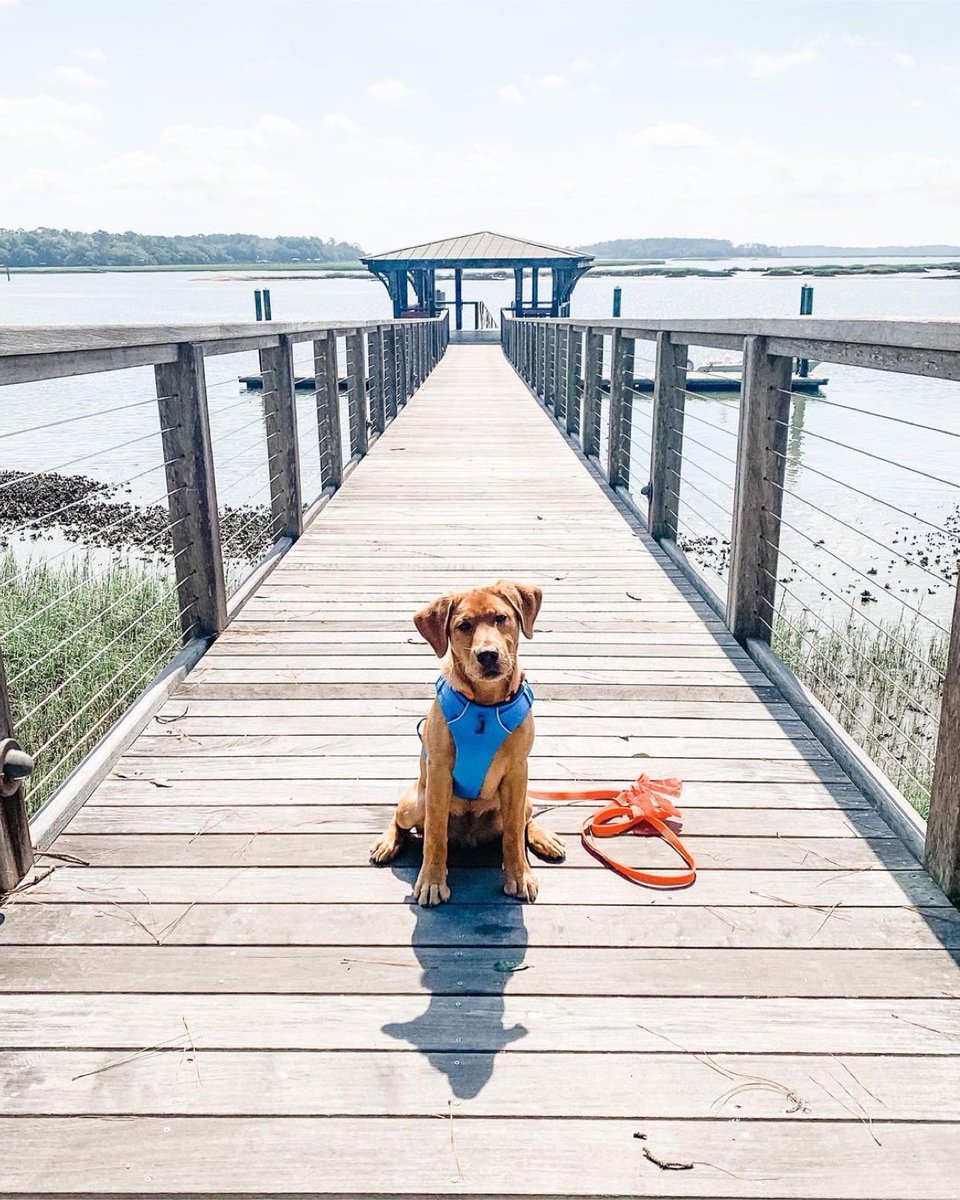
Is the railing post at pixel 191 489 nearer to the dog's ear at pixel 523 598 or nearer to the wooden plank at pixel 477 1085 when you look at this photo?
the dog's ear at pixel 523 598

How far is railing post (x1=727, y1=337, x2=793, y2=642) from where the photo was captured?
3.91 m

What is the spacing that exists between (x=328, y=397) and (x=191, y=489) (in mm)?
3246

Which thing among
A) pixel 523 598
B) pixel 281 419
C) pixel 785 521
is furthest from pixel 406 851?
pixel 281 419

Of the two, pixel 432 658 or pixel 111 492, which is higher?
pixel 432 658

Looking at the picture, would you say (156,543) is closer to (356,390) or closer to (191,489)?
(356,390)

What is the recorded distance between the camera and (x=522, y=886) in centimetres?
240

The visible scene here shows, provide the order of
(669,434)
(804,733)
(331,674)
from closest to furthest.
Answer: (804,733) < (331,674) < (669,434)

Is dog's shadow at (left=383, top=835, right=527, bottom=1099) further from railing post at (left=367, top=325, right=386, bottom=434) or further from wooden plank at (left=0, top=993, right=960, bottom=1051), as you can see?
railing post at (left=367, top=325, right=386, bottom=434)

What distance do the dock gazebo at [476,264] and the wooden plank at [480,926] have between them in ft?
89.5

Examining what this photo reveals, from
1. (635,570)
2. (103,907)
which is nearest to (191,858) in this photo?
(103,907)

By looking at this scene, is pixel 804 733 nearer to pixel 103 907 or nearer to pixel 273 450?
pixel 103 907

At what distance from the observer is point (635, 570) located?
5438mm

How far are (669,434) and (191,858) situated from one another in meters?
4.18

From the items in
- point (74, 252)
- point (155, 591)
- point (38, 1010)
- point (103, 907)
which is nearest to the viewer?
point (38, 1010)
